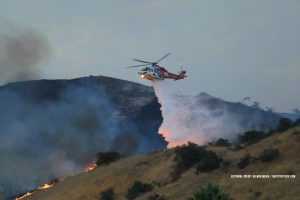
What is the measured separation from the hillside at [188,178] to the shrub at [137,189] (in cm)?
110

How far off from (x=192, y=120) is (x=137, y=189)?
46391 mm

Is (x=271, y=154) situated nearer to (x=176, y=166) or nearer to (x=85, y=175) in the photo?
(x=176, y=166)

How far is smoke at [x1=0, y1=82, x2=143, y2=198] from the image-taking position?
119062mm

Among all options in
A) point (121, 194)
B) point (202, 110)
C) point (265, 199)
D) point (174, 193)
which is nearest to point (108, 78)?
point (202, 110)

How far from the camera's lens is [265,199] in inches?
1596

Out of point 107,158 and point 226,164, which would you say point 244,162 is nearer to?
point 226,164

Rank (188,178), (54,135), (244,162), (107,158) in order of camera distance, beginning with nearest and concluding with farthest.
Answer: (244,162) → (188,178) → (107,158) → (54,135)

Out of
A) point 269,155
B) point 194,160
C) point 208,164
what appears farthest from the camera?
point 194,160

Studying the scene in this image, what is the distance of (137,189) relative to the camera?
5919 cm

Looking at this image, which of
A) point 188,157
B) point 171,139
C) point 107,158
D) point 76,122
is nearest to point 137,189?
point 188,157

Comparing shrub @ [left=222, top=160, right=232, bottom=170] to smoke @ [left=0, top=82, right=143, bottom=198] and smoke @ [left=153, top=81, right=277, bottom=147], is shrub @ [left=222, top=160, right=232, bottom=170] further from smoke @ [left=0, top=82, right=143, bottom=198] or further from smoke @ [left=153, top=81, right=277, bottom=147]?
smoke @ [left=0, top=82, right=143, bottom=198]

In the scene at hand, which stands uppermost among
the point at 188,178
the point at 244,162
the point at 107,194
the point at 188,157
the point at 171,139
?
the point at 171,139

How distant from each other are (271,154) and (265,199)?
11.6 metres

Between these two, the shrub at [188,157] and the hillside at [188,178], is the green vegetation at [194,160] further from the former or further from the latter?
the hillside at [188,178]
